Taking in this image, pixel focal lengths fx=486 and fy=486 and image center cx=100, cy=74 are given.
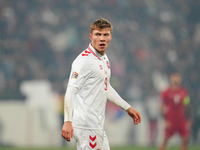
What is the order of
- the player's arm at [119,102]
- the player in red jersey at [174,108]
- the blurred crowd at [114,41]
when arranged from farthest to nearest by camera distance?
1. the blurred crowd at [114,41]
2. the player in red jersey at [174,108]
3. the player's arm at [119,102]

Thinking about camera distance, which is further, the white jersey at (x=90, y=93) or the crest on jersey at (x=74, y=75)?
the white jersey at (x=90, y=93)

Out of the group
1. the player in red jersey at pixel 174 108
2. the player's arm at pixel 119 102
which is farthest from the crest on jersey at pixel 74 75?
the player in red jersey at pixel 174 108

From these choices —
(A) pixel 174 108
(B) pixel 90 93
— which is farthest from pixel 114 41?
(B) pixel 90 93

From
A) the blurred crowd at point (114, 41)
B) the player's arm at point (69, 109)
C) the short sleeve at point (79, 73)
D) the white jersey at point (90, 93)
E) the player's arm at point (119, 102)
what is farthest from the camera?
the blurred crowd at point (114, 41)

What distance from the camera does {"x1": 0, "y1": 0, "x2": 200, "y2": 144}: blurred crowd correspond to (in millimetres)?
14961

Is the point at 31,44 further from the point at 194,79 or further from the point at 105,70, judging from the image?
the point at 105,70

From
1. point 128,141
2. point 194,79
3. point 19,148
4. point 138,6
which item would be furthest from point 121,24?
point 19,148

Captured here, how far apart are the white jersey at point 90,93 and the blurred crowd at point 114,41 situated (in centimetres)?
964

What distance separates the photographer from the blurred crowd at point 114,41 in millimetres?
14961

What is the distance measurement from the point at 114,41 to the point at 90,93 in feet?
40.0

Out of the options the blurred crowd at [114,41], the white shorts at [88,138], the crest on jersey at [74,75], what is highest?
the blurred crowd at [114,41]

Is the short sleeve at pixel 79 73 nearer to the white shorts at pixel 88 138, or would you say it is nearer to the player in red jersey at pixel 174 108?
the white shorts at pixel 88 138

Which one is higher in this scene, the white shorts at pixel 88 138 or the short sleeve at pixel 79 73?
the short sleeve at pixel 79 73

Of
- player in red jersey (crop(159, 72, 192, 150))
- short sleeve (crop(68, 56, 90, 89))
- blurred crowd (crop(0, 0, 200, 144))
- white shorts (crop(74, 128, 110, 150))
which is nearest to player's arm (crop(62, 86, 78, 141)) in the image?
short sleeve (crop(68, 56, 90, 89))
